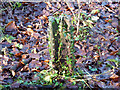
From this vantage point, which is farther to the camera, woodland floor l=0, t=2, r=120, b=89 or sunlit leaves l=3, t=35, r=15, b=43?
sunlit leaves l=3, t=35, r=15, b=43

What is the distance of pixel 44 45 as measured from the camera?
2.68 meters

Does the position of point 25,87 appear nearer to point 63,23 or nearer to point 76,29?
point 63,23

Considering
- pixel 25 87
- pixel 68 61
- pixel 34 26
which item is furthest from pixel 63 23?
pixel 34 26

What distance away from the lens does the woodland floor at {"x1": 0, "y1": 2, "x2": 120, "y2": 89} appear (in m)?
2.19

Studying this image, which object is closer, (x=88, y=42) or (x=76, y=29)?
(x=88, y=42)

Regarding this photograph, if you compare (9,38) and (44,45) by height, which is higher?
(9,38)

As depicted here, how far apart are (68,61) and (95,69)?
57 cm

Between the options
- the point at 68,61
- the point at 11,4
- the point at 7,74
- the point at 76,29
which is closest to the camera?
the point at 68,61

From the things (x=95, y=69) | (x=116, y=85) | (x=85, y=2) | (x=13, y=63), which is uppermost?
(x=85, y=2)

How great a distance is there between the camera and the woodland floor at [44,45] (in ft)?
7.18

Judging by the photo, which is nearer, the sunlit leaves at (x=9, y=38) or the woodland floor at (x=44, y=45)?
the woodland floor at (x=44, y=45)

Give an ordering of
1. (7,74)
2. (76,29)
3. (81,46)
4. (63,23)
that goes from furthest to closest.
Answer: (76,29) → (81,46) → (7,74) → (63,23)

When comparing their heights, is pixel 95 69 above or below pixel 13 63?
below

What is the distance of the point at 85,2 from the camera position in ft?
11.4
